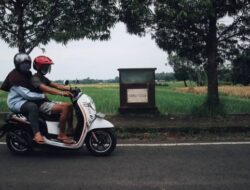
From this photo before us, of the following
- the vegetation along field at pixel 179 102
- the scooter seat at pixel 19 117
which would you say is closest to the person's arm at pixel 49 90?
the scooter seat at pixel 19 117

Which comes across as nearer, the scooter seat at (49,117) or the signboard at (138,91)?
the scooter seat at (49,117)

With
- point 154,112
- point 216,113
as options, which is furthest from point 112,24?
point 216,113

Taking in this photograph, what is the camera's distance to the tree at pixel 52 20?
1121 cm

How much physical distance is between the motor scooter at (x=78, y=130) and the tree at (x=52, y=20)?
4088 mm

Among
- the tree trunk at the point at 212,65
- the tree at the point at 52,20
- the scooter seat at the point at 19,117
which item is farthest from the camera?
the tree trunk at the point at 212,65

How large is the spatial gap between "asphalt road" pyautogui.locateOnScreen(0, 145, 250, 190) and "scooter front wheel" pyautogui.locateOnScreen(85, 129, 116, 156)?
5.9 inches

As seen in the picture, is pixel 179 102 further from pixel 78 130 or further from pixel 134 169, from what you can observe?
pixel 134 169

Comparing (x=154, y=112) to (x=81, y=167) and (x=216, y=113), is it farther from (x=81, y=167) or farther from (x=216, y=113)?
(x=81, y=167)

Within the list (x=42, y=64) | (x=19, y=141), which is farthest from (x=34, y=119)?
(x=42, y=64)

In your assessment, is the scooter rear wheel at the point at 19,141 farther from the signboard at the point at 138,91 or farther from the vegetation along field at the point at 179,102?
the vegetation along field at the point at 179,102

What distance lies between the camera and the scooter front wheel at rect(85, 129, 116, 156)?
23.5 ft

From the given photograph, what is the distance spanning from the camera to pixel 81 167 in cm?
634

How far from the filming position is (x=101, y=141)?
23.9 ft

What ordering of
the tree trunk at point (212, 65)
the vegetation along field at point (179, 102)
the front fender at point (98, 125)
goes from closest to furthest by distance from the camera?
the front fender at point (98, 125)
the tree trunk at point (212, 65)
the vegetation along field at point (179, 102)
